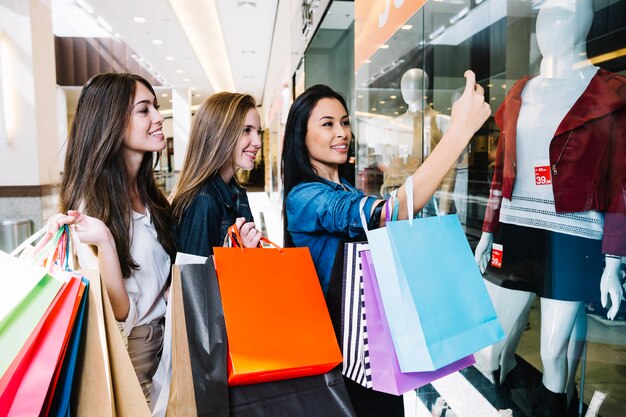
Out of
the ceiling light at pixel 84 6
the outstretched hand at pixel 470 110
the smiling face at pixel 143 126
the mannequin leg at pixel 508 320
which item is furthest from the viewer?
the ceiling light at pixel 84 6

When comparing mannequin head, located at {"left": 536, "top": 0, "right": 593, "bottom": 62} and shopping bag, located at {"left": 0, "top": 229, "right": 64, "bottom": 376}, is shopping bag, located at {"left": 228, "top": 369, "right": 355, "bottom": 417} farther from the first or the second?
mannequin head, located at {"left": 536, "top": 0, "right": 593, "bottom": 62}

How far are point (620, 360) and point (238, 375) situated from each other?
1.27 meters

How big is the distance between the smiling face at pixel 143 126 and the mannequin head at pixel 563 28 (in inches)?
→ 49.0

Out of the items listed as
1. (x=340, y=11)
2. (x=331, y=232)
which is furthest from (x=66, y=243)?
(x=340, y=11)

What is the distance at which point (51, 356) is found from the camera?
2.25 ft

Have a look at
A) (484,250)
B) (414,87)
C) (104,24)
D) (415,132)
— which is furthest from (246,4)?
(484,250)

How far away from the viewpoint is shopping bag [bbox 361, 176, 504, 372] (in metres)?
0.80

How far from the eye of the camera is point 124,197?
4.40 ft

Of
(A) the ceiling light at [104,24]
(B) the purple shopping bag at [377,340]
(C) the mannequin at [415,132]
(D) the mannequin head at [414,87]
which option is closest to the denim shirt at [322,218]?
(B) the purple shopping bag at [377,340]

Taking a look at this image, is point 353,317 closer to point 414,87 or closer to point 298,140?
point 298,140

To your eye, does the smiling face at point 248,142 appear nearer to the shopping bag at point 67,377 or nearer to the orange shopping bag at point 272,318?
the orange shopping bag at point 272,318

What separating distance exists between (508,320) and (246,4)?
7285 millimetres

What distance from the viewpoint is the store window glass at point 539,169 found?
1.23m

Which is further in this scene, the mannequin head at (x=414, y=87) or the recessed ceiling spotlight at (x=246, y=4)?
the recessed ceiling spotlight at (x=246, y=4)
